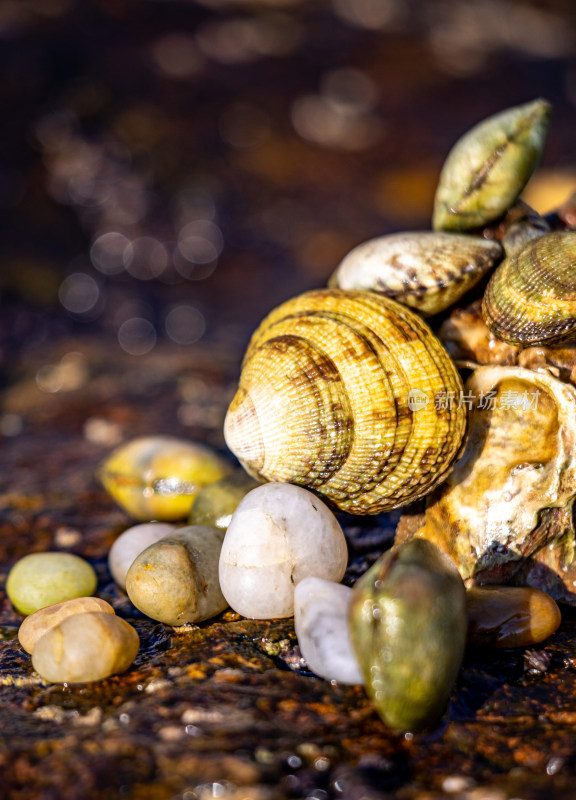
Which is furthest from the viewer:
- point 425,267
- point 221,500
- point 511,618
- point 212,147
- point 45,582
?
point 212,147

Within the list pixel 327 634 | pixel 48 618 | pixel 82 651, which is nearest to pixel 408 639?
pixel 327 634

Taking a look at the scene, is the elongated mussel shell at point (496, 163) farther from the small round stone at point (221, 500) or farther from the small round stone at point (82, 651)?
the small round stone at point (82, 651)

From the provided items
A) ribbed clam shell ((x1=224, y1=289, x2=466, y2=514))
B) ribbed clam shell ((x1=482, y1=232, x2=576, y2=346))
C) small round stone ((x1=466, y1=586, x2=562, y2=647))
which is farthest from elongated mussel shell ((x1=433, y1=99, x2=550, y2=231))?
small round stone ((x1=466, y1=586, x2=562, y2=647))

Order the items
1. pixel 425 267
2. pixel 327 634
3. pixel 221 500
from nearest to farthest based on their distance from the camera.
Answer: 1. pixel 327 634
2. pixel 425 267
3. pixel 221 500

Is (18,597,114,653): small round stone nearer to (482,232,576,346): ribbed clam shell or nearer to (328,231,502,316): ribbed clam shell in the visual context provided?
(328,231,502,316): ribbed clam shell

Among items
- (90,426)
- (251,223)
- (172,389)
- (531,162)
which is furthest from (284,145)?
(531,162)

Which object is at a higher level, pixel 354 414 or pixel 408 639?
pixel 354 414

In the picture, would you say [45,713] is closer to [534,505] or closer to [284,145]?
[534,505]

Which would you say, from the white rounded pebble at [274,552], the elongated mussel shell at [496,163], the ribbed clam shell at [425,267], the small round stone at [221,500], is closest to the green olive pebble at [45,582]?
the small round stone at [221,500]

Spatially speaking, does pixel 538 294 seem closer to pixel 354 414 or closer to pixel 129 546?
pixel 354 414
